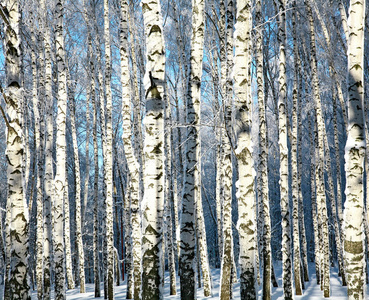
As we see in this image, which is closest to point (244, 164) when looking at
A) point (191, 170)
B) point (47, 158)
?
point (191, 170)

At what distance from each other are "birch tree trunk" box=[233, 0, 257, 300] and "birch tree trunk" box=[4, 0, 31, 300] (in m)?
2.97

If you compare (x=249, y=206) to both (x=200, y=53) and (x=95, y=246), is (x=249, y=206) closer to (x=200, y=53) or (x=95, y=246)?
(x=200, y=53)

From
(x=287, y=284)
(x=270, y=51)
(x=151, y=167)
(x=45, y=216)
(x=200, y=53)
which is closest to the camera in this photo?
(x=151, y=167)

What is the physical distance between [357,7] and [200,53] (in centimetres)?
245

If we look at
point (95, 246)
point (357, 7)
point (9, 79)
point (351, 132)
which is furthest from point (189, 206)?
point (95, 246)

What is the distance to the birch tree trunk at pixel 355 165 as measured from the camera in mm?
4555

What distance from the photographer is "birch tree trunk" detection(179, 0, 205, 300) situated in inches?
203

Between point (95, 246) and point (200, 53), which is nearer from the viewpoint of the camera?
point (200, 53)

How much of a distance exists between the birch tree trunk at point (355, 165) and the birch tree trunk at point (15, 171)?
4365 millimetres

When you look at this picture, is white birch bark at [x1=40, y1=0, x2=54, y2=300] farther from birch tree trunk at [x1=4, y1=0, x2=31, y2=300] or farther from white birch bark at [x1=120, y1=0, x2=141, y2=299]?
birch tree trunk at [x1=4, y1=0, x2=31, y2=300]

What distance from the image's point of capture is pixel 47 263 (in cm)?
859

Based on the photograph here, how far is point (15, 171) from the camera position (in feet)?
16.3

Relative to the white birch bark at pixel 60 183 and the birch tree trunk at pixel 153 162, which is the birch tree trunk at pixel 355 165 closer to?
the birch tree trunk at pixel 153 162

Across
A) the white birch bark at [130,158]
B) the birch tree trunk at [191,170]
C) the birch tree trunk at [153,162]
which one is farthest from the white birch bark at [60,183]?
the birch tree trunk at [153,162]
